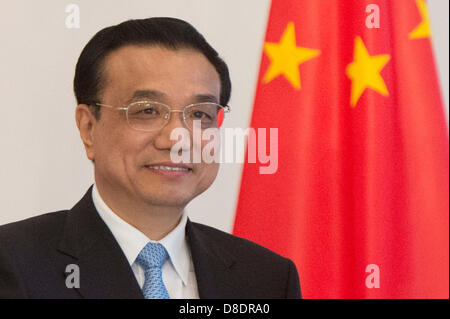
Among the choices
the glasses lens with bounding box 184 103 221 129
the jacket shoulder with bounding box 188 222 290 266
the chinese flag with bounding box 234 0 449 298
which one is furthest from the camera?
the chinese flag with bounding box 234 0 449 298

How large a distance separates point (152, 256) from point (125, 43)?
0.46m

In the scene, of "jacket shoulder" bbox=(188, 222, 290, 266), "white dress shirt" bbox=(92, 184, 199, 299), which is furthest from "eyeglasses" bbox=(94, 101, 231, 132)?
"jacket shoulder" bbox=(188, 222, 290, 266)

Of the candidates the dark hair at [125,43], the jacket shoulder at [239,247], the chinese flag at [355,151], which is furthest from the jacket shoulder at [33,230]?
the chinese flag at [355,151]

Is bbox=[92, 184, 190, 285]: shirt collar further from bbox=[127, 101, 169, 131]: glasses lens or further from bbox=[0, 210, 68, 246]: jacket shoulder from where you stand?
bbox=[127, 101, 169, 131]: glasses lens

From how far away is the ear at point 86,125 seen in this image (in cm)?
133

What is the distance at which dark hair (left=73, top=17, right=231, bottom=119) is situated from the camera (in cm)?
132

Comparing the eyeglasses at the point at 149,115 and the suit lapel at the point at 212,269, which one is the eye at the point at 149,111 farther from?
the suit lapel at the point at 212,269

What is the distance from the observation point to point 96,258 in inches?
48.5

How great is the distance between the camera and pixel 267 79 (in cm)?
169

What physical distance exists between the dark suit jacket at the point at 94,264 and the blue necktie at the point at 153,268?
4cm

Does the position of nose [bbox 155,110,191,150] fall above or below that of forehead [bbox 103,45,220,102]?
below

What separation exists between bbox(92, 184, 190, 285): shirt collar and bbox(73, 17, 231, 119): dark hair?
8.3 inches

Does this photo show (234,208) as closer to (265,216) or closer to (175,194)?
(265,216)
